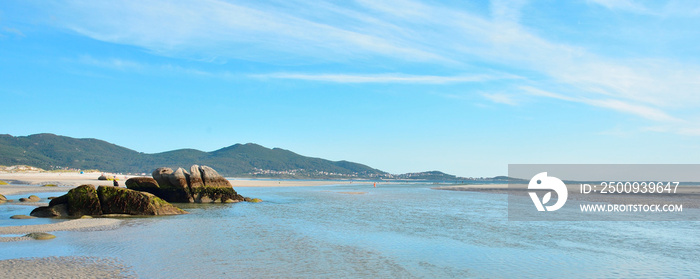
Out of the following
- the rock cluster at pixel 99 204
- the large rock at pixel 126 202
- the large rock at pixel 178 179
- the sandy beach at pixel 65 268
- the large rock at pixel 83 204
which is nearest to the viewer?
the sandy beach at pixel 65 268

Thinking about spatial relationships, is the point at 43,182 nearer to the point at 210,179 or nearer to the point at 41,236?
the point at 210,179

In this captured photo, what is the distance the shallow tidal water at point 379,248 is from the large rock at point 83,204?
2665 mm

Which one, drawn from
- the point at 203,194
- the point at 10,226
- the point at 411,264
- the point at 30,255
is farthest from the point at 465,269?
the point at 203,194

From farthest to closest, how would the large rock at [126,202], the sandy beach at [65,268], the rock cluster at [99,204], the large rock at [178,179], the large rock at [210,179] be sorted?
the large rock at [210,179]
the large rock at [178,179]
the large rock at [126,202]
the rock cluster at [99,204]
the sandy beach at [65,268]

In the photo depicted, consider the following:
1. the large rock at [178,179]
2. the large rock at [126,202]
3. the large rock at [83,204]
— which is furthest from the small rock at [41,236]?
the large rock at [178,179]

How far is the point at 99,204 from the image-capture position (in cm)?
2812

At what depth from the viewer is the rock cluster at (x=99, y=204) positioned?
2747 cm

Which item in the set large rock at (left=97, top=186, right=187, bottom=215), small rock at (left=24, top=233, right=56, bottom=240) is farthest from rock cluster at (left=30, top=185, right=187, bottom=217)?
small rock at (left=24, top=233, right=56, bottom=240)

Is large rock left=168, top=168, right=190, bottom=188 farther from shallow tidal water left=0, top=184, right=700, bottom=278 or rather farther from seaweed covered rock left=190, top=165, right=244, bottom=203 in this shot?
shallow tidal water left=0, top=184, right=700, bottom=278

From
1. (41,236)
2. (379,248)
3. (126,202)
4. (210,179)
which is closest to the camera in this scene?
(41,236)

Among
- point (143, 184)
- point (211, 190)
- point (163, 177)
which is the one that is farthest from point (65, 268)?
point (163, 177)

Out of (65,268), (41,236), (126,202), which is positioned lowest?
(65,268)

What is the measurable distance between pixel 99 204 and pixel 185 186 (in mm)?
14913

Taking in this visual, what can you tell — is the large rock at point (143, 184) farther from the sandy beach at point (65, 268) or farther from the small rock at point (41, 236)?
the sandy beach at point (65, 268)
